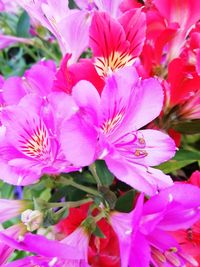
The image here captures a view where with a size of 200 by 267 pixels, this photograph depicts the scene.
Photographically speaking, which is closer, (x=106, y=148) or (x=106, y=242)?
(x=106, y=148)

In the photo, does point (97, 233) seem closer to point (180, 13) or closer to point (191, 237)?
point (191, 237)

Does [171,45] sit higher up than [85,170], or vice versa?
[171,45]

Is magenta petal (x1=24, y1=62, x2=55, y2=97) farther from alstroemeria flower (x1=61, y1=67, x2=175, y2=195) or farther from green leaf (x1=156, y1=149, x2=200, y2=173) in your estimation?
green leaf (x1=156, y1=149, x2=200, y2=173)

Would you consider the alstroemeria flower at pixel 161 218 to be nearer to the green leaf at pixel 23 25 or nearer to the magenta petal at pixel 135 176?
the magenta petal at pixel 135 176

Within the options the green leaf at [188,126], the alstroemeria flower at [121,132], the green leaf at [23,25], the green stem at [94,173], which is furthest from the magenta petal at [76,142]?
the green leaf at [23,25]

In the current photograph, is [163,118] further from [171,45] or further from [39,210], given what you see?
[39,210]

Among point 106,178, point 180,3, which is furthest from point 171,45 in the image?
point 106,178
